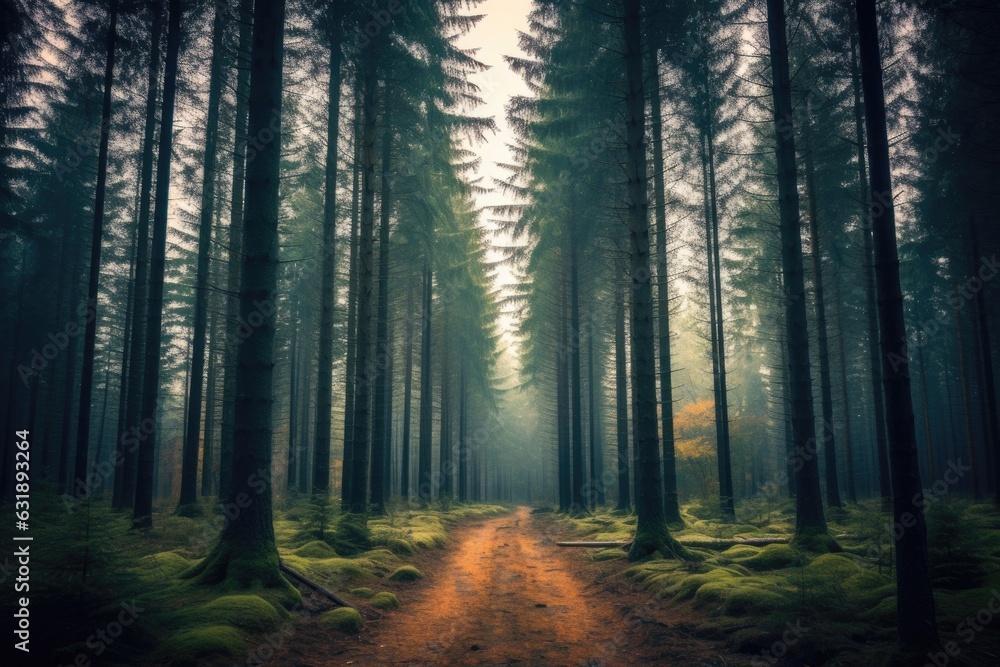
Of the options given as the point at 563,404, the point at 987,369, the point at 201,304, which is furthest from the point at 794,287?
the point at 201,304

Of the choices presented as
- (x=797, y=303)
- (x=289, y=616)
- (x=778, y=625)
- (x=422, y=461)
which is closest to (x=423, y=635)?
(x=289, y=616)

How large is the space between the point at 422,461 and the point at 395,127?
47.6ft

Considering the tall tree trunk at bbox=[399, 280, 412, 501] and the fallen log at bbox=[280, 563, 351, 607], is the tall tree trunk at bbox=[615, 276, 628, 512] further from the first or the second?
the fallen log at bbox=[280, 563, 351, 607]

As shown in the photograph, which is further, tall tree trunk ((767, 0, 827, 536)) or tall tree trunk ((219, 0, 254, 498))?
tall tree trunk ((219, 0, 254, 498))

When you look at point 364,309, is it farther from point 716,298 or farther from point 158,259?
point 716,298

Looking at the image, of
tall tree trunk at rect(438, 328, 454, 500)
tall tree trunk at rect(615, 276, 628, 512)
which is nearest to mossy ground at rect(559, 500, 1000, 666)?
tall tree trunk at rect(615, 276, 628, 512)

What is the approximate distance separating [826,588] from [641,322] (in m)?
5.96

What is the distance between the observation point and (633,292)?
1089cm

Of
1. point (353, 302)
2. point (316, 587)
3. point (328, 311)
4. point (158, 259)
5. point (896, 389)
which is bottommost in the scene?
point (316, 587)

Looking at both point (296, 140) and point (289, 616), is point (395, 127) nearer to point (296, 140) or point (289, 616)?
point (296, 140)

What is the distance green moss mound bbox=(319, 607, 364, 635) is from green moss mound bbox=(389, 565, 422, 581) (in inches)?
105

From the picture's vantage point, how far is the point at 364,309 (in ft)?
44.9

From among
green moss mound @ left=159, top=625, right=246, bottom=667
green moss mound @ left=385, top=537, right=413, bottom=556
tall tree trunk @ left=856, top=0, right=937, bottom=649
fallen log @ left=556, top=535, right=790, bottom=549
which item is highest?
tall tree trunk @ left=856, top=0, right=937, bottom=649

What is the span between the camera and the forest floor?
526 cm
